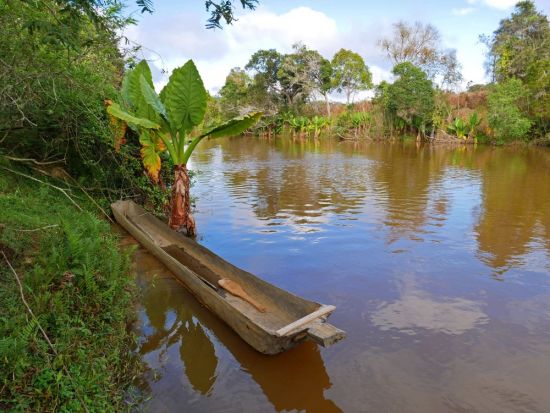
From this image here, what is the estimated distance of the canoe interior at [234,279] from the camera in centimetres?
369

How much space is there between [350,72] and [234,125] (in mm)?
30482

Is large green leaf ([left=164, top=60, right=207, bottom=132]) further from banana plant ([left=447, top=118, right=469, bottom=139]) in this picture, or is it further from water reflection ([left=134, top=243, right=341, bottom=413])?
banana plant ([left=447, top=118, right=469, bottom=139])

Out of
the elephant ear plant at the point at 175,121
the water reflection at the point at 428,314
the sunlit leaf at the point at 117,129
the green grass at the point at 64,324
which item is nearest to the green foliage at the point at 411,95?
the elephant ear plant at the point at 175,121

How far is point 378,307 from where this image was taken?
4.53 m

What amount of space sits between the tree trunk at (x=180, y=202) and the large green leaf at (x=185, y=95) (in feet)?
2.82

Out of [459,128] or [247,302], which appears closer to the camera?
[247,302]

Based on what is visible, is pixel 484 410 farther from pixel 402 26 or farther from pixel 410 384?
pixel 402 26

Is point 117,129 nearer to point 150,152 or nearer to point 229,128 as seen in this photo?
point 150,152

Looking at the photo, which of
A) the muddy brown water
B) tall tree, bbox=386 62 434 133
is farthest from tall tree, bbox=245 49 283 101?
the muddy brown water

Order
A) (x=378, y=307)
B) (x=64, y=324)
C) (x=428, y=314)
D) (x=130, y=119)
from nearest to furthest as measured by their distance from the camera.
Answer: (x=64, y=324), (x=428, y=314), (x=378, y=307), (x=130, y=119)

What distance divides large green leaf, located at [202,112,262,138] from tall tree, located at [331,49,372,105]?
99.5 ft

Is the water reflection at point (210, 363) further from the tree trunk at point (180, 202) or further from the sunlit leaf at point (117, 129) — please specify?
the sunlit leaf at point (117, 129)

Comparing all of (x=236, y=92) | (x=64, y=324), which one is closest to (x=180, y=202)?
(x=64, y=324)

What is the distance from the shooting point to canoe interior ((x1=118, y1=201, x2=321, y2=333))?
369cm
